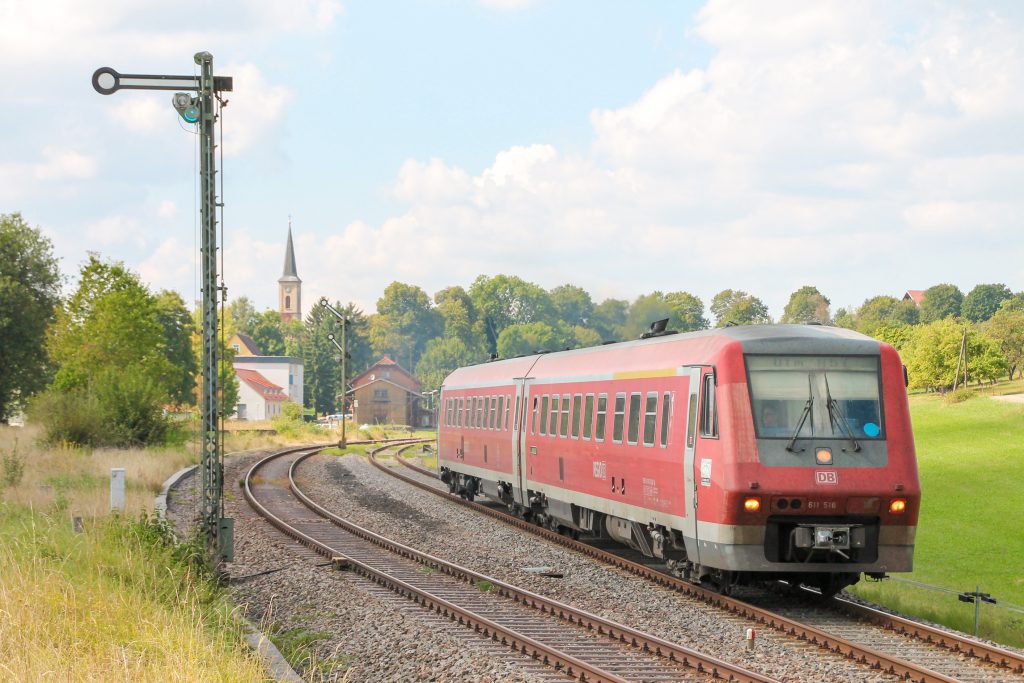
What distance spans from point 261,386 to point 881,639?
12703 cm

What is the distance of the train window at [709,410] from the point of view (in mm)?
13844

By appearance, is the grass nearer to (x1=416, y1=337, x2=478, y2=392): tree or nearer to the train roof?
the train roof

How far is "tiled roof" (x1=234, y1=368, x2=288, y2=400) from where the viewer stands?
133375mm

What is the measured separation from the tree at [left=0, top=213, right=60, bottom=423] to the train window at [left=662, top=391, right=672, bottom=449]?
51380mm

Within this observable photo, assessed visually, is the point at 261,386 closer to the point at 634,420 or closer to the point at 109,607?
the point at 634,420

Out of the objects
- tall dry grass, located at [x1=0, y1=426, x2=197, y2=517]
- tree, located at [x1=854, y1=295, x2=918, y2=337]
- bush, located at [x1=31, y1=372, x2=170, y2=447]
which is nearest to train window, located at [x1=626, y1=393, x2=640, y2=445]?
tall dry grass, located at [x1=0, y1=426, x2=197, y2=517]

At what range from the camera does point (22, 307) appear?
208 ft

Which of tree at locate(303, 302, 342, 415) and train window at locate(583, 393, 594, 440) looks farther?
tree at locate(303, 302, 342, 415)

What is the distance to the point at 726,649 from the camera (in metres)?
11.6

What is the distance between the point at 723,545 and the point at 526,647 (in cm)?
297

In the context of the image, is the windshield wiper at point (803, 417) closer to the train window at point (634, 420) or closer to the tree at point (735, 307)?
the train window at point (634, 420)

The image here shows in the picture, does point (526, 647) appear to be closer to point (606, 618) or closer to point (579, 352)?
point (606, 618)

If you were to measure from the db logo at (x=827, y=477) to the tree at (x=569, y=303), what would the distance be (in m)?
151

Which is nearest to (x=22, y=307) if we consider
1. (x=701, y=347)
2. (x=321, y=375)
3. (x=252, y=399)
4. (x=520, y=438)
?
(x=520, y=438)
